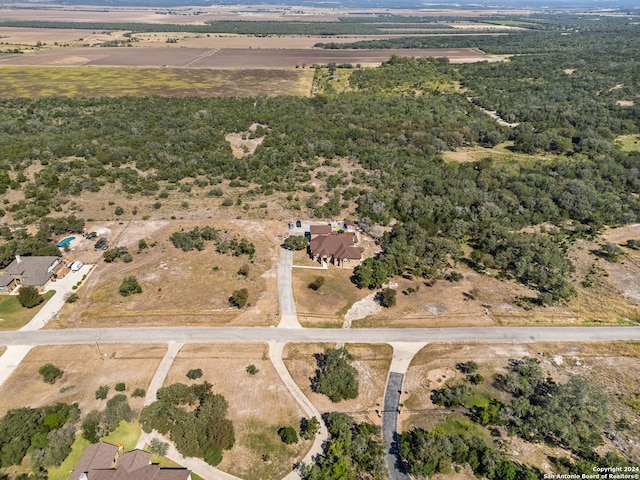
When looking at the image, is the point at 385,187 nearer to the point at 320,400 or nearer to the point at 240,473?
the point at 320,400

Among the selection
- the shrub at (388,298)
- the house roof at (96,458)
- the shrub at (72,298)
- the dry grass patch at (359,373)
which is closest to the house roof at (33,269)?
the shrub at (72,298)

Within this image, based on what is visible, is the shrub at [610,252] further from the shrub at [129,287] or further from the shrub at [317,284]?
the shrub at [129,287]

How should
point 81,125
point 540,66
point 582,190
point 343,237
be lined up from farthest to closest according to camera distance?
point 540,66 → point 81,125 → point 582,190 → point 343,237

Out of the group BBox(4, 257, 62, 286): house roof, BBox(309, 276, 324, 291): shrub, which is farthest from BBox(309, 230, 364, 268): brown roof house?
BBox(4, 257, 62, 286): house roof

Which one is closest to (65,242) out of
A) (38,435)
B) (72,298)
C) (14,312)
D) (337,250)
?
(72,298)

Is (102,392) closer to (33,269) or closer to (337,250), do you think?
(33,269)

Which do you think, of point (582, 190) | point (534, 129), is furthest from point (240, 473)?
point (534, 129)
